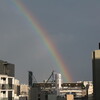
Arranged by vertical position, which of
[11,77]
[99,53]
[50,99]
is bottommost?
[50,99]

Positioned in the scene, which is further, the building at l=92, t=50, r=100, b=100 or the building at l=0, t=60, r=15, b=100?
the building at l=92, t=50, r=100, b=100

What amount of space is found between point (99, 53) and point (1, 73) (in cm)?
4389

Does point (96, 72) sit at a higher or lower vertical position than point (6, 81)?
higher

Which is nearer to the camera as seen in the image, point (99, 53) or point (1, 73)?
point (1, 73)

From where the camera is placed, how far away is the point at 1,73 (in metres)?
54.2

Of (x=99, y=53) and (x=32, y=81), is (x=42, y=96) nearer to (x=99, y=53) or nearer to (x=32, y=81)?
(x=99, y=53)

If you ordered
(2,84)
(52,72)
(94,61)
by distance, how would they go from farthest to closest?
(52,72), (94,61), (2,84)

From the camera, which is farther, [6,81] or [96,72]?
[96,72]

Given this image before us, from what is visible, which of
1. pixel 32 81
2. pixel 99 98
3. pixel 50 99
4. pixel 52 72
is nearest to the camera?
pixel 99 98

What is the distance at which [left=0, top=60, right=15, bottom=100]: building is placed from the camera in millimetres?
53344

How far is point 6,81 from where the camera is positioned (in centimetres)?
5453

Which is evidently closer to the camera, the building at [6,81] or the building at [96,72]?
the building at [6,81]

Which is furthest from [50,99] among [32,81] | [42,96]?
[32,81]

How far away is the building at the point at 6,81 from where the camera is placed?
53344 millimetres
